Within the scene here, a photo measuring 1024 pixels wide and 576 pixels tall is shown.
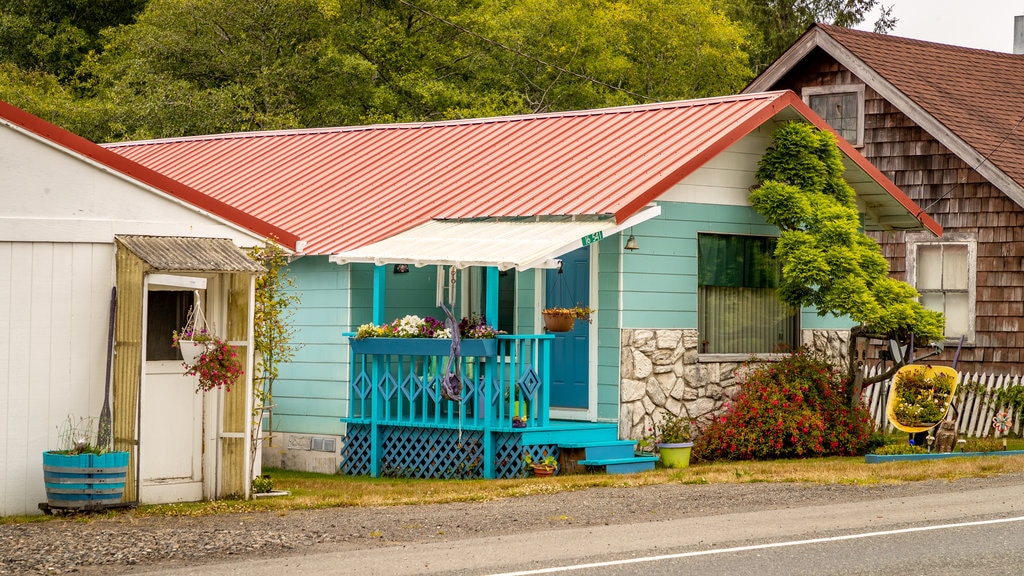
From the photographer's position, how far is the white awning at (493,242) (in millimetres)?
14680

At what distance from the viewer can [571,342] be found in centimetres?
1683

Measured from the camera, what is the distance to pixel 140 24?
34.6 m

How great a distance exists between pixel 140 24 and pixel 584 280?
21383mm

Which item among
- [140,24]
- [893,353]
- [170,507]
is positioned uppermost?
[140,24]

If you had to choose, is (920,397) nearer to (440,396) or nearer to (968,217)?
(968,217)

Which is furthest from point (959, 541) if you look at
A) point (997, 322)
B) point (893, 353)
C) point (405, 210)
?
point (997, 322)

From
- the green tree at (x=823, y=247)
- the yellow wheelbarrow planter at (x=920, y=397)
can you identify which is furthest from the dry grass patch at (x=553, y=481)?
the green tree at (x=823, y=247)

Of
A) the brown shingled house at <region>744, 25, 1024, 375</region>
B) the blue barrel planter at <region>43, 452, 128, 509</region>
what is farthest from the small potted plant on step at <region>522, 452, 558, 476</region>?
the brown shingled house at <region>744, 25, 1024, 375</region>

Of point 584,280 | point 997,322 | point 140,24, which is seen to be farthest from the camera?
point 140,24

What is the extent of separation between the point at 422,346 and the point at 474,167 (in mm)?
3610

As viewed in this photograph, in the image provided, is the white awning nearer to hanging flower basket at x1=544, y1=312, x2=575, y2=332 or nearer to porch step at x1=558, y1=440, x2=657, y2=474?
hanging flower basket at x1=544, y1=312, x2=575, y2=332

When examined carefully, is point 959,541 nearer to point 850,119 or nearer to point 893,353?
point 893,353

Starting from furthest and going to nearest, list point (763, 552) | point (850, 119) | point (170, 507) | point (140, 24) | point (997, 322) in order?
point (140, 24) < point (850, 119) < point (997, 322) < point (170, 507) < point (763, 552)

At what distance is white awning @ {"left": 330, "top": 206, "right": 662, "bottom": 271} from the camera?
14.7m
